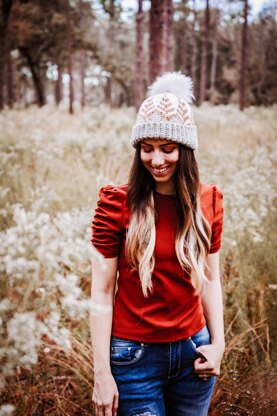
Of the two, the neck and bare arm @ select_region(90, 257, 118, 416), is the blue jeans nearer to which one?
bare arm @ select_region(90, 257, 118, 416)

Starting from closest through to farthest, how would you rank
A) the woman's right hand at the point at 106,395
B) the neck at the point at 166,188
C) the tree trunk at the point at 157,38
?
1. the woman's right hand at the point at 106,395
2. the neck at the point at 166,188
3. the tree trunk at the point at 157,38

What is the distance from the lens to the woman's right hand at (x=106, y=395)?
5.36 ft

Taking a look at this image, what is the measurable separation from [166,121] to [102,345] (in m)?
1.05

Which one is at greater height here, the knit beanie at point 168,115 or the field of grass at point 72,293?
the knit beanie at point 168,115

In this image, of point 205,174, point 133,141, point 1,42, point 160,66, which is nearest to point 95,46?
point 1,42

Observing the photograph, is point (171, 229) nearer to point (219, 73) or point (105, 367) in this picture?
point (105, 367)

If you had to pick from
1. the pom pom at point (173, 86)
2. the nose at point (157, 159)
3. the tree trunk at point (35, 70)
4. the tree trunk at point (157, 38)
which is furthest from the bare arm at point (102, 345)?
the tree trunk at point (35, 70)

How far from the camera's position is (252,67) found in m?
31.8

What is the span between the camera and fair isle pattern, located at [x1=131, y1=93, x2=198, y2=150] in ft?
5.74

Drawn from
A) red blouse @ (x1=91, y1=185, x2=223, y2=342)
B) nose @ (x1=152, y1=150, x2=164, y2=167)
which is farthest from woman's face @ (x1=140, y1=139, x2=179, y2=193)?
red blouse @ (x1=91, y1=185, x2=223, y2=342)

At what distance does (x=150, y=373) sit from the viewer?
167cm

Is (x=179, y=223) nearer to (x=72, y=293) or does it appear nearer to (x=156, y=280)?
(x=156, y=280)

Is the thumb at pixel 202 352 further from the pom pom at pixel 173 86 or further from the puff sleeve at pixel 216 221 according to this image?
the pom pom at pixel 173 86

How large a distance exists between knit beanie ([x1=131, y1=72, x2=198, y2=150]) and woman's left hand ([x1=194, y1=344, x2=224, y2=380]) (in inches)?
38.4
